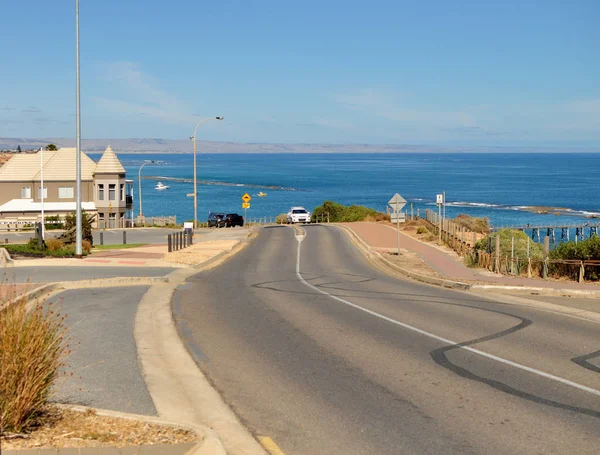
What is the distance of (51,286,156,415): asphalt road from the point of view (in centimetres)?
828

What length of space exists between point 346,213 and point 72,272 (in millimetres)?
58242

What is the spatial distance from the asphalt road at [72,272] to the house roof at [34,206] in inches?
1845

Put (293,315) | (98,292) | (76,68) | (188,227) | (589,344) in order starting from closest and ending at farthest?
(589,344) < (293,315) < (98,292) < (76,68) < (188,227)

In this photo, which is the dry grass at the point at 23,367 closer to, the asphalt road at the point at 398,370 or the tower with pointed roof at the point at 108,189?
A: the asphalt road at the point at 398,370

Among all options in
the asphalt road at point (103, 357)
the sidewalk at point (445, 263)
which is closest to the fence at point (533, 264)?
the sidewalk at point (445, 263)

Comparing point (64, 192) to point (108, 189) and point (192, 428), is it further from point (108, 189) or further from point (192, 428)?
point (192, 428)

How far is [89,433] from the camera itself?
261 inches

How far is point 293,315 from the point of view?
15.5 m

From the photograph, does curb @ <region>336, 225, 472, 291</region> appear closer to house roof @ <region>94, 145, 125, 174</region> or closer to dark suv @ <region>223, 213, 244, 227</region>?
dark suv @ <region>223, 213, 244, 227</region>

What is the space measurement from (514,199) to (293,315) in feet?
434

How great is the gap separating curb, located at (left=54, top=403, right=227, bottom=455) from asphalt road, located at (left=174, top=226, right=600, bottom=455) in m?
0.74

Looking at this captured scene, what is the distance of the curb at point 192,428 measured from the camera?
6539 mm

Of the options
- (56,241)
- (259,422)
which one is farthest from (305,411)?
(56,241)

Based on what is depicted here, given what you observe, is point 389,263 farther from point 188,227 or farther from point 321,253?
point 188,227
